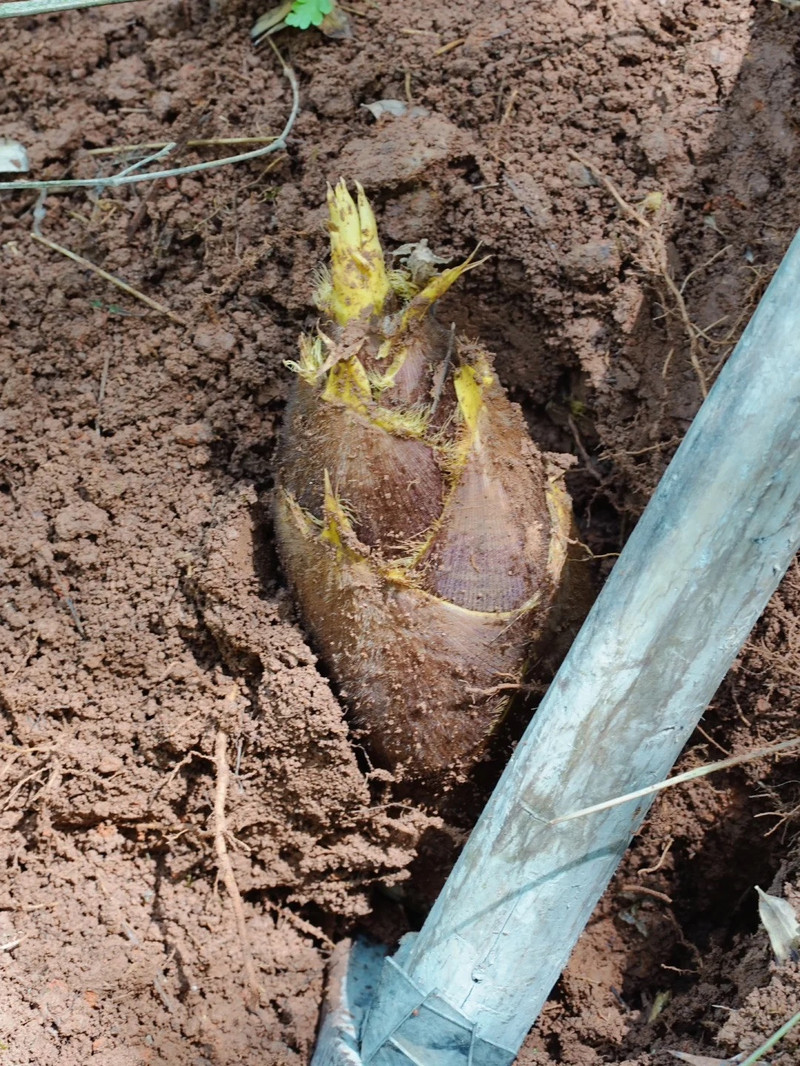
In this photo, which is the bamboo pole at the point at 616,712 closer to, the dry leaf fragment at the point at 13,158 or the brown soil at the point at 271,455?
the brown soil at the point at 271,455

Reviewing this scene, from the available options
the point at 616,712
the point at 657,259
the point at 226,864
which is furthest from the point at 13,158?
the point at 616,712

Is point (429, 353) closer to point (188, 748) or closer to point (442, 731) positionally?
point (442, 731)

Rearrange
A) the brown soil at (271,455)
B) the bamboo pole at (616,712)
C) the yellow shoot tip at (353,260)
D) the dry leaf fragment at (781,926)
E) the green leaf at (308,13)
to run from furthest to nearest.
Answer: the green leaf at (308,13) < the brown soil at (271,455) < the yellow shoot tip at (353,260) < the dry leaf fragment at (781,926) < the bamboo pole at (616,712)

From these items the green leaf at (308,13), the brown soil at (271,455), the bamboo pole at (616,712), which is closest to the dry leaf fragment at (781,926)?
the brown soil at (271,455)

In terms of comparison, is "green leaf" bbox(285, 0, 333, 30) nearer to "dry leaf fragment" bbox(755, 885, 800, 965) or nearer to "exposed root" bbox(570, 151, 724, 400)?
"exposed root" bbox(570, 151, 724, 400)

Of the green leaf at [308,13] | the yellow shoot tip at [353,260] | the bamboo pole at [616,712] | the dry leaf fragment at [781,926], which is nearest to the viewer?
the bamboo pole at [616,712]

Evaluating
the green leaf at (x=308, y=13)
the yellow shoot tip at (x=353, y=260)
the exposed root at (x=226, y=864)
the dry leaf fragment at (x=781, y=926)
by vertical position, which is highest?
the green leaf at (x=308, y=13)
